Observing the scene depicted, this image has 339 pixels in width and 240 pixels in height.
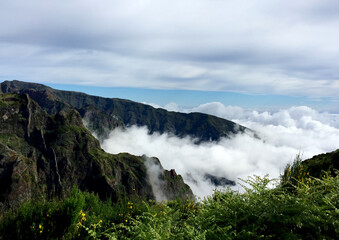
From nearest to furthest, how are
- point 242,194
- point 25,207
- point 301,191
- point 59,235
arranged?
point 301,191 < point 242,194 < point 59,235 < point 25,207

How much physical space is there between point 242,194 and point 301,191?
1439 millimetres

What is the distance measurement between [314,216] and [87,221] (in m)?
7.07

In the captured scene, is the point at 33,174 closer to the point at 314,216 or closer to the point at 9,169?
the point at 9,169

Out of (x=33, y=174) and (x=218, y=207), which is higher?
(x=218, y=207)

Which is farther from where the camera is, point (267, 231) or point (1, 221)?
point (1, 221)

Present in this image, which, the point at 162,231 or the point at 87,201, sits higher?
the point at 162,231

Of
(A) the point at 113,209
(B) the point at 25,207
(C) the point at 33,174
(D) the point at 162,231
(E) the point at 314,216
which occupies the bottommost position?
(C) the point at 33,174

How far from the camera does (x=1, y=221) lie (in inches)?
309

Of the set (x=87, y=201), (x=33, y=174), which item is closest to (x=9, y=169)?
(x=33, y=174)

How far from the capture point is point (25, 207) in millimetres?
8000

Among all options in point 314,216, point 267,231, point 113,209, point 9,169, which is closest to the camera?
point 314,216

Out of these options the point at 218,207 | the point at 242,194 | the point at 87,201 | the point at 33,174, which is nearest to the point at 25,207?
the point at 87,201

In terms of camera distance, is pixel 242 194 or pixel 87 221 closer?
pixel 242 194

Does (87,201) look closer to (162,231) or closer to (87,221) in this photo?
(87,221)
